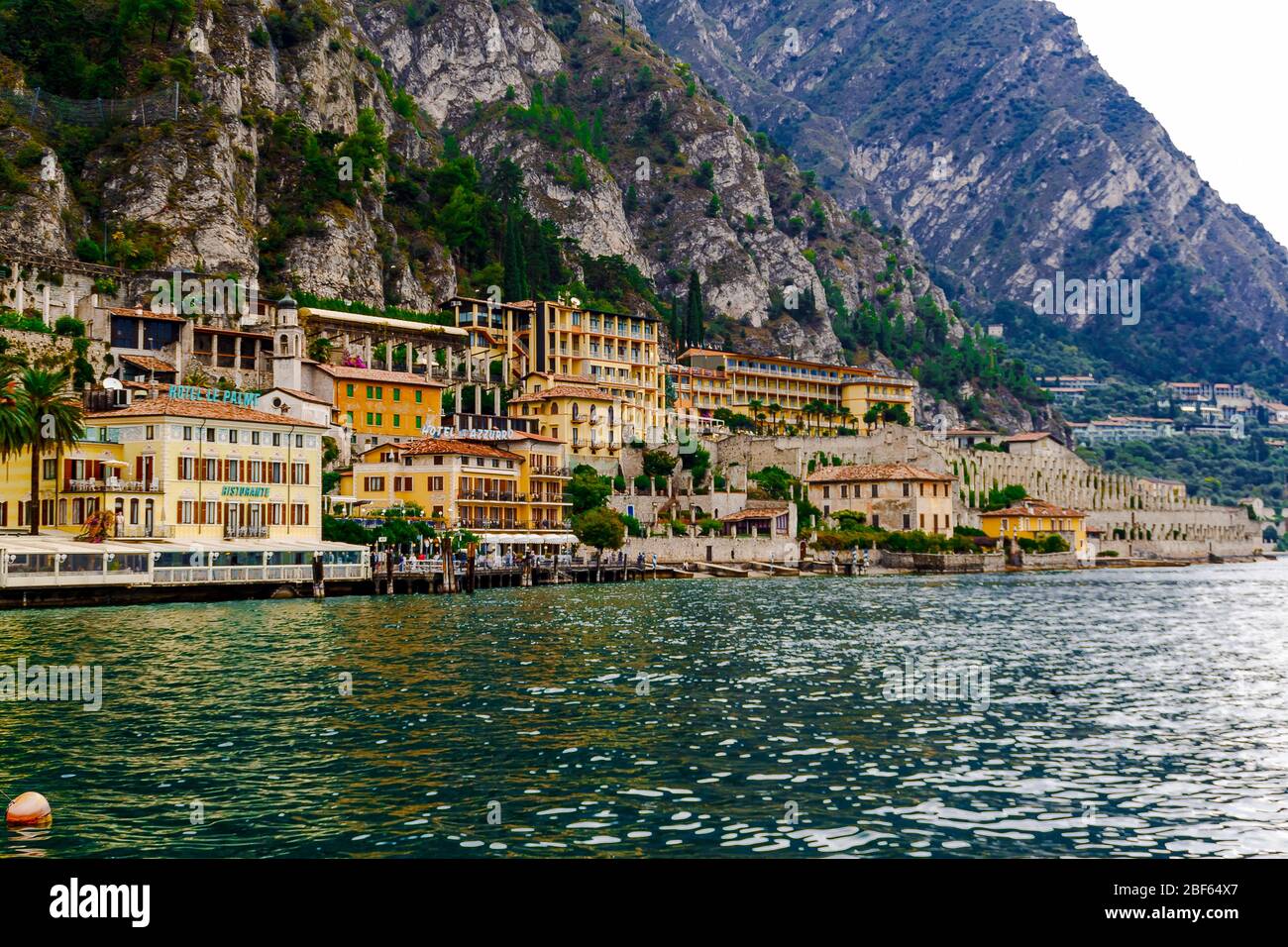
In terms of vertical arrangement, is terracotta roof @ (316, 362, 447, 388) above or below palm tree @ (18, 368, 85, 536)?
above

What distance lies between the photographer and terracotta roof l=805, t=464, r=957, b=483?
137 m

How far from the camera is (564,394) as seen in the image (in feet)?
413

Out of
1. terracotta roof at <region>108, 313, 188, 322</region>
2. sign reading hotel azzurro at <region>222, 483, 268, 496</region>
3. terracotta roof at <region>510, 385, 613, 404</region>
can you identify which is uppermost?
terracotta roof at <region>108, 313, 188, 322</region>

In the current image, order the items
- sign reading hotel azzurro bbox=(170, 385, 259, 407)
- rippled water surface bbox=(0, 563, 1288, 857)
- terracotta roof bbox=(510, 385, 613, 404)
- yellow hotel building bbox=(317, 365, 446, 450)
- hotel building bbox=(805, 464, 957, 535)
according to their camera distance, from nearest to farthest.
Answer: rippled water surface bbox=(0, 563, 1288, 857) → sign reading hotel azzurro bbox=(170, 385, 259, 407) → yellow hotel building bbox=(317, 365, 446, 450) → terracotta roof bbox=(510, 385, 613, 404) → hotel building bbox=(805, 464, 957, 535)

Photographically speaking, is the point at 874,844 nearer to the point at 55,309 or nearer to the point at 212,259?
the point at 55,309

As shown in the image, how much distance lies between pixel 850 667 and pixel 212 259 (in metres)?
92.8

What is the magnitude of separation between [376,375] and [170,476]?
37.1m

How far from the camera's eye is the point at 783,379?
183375 millimetres

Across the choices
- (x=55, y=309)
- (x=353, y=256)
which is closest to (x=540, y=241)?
(x=353, y=256)

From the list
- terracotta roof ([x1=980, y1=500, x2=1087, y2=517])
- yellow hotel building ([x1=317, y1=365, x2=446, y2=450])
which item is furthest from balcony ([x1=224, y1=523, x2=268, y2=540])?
terracotta roof ([x1=980, y1=500, x2=1087, y2=517])
